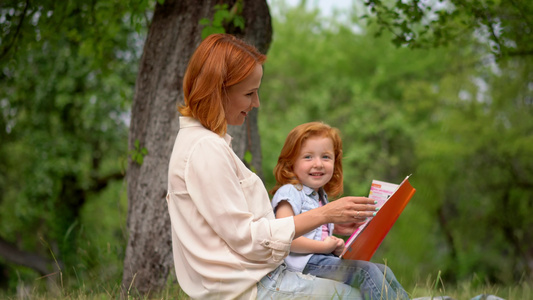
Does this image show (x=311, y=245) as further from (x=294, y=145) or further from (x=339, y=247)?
(x=294, y=145)

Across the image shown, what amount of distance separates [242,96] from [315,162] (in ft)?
2.33

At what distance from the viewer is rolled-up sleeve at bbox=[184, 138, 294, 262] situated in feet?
7.91

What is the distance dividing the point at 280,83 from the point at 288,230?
24.2m

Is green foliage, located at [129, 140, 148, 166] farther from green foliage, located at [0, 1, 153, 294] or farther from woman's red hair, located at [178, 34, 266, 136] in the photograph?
green foliage, located at [0, 1, 153, 294]

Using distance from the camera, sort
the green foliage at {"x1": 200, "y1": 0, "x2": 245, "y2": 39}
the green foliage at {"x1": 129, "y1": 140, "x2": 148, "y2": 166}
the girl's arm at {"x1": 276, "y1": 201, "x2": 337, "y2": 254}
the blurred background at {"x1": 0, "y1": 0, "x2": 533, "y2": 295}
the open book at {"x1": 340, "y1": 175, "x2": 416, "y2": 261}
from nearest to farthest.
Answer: the open book at {"x1": 340, "y1": 175, "x2": 416, "y2": 261} < the girl's arm at {"x1": 276, "y1": 201, "x2": 337, "y2": 254} < the green foliage at {"x1": 200, "y1": 0, "x2": 245, "y2": 39} < the green foliage at {"x1": 129, "y1": 140, "x2": 148, "y2": 166} < the blurred background at {"x1": 0, "y1": 0, "x2": 533, "y2": 295}

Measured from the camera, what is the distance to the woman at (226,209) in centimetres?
242

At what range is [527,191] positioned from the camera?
564 inches

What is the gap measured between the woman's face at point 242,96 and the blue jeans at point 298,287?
0.73 m

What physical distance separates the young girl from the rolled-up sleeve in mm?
424

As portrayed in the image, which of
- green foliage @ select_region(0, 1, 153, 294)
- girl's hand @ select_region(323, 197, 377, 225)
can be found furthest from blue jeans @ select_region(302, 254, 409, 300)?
green foliage @ select_region(0, 1, 153, 294)

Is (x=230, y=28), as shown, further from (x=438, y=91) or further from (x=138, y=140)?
(x=438, y=91)

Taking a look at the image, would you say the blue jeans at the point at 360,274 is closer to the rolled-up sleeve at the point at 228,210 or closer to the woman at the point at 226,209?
the woman at the point at 226,209

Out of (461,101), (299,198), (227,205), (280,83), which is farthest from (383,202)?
(280,83)

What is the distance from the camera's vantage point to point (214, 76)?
2.55 m
